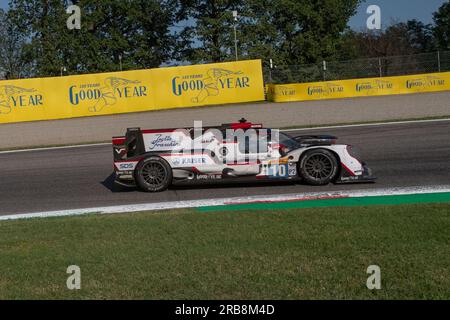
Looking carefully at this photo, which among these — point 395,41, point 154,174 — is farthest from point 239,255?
point 395,41

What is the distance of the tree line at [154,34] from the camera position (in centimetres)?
5000

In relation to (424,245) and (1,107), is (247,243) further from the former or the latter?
(1,107)

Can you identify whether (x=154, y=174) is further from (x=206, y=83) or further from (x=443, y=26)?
(x=443, y=26)

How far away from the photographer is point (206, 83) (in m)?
24.3

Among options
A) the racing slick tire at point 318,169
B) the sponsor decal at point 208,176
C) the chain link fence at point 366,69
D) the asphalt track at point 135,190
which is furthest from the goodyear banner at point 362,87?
the sponsor decal at point 208,176

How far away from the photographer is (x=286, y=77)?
89.7ft

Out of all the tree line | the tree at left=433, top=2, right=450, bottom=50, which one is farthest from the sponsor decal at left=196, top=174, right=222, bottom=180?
the tree at left=433, top=2, right=450, bottom=50

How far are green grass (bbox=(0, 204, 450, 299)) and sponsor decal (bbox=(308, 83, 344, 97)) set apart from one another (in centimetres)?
1808

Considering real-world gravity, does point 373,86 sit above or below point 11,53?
below

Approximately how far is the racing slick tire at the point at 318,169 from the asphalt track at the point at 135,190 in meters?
0.19

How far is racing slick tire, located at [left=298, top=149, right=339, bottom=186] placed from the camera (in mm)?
9883

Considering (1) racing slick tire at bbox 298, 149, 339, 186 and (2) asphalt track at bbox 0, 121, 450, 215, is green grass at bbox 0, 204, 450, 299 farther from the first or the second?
(1) racing slick tire at bbox 298, 149, 339, 186

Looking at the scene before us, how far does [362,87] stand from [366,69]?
2.24 metres

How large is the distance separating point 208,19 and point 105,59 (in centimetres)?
1000
